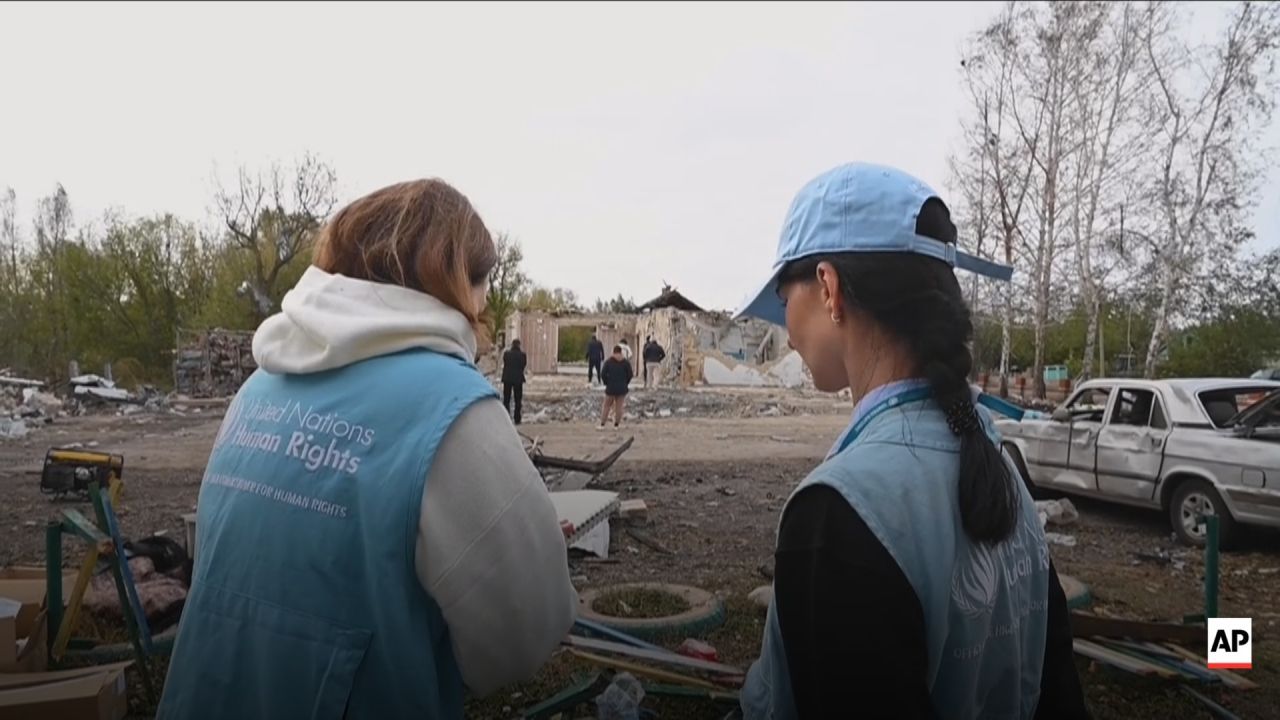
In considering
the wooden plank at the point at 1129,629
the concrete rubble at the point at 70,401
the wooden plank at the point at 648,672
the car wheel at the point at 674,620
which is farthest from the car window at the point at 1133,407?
the concrete rubble at the point at 70,401

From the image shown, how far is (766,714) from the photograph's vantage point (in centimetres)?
134

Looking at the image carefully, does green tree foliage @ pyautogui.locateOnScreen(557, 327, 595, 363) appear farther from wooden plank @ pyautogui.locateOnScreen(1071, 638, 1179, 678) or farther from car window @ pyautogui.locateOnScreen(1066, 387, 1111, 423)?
wooden plank @ pyautogui.locateOnScreen(1071, 638, 1179, 678)

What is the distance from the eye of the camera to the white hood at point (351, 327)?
157cm

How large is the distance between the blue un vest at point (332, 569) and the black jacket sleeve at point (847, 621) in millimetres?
670

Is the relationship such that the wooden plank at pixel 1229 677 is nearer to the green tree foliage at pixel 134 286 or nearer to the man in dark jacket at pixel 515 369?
the man in dark jacket at pixel 515 369

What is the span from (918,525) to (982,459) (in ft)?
0.69

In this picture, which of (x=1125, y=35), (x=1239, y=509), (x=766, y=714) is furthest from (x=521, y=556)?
Result: (x=1125, y=35)

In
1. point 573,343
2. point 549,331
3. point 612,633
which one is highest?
point 549,331

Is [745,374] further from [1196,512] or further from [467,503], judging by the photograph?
[467,503]

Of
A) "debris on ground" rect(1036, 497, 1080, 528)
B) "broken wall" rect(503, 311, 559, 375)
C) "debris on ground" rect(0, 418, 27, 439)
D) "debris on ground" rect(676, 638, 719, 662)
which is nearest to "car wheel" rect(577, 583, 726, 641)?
"debris on ground" rect(676, 638, 719, 662)

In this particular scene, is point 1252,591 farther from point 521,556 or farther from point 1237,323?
point 1237,323

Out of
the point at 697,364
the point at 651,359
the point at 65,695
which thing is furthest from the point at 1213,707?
the point at 697,364

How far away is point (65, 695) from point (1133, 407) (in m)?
9.65

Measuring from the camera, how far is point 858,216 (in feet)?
4.66
